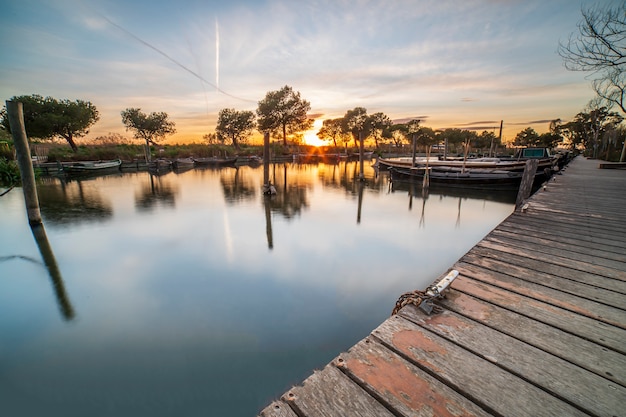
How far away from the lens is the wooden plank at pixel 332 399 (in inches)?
52.0

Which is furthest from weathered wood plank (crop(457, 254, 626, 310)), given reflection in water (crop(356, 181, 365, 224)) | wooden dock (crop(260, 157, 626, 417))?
reflection in water (crop(356, 181, 365, 224))

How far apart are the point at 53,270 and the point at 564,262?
10012 millimetres

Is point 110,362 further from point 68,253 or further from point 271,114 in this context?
point 271,114

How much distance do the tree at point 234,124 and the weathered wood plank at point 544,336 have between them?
191 ft

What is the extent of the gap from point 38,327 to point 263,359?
3.84m

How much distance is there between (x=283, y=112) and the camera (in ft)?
179

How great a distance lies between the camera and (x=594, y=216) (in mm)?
5406

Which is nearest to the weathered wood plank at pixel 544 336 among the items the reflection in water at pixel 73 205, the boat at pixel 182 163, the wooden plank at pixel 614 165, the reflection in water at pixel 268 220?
the reflection in water at pixel 268 220

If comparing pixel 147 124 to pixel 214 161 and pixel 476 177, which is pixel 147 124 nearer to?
pixel 214 161

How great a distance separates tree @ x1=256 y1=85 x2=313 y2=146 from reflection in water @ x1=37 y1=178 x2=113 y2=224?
41136 mm

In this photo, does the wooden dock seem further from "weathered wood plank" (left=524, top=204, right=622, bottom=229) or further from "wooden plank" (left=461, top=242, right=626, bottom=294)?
"weathered wood plank" (left=524, top=204, right=622, bottom=229)

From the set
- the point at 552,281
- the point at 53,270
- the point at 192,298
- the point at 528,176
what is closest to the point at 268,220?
the point at 192,298

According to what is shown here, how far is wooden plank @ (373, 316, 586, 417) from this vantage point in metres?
1.35

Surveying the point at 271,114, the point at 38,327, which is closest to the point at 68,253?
the point at 38,327
